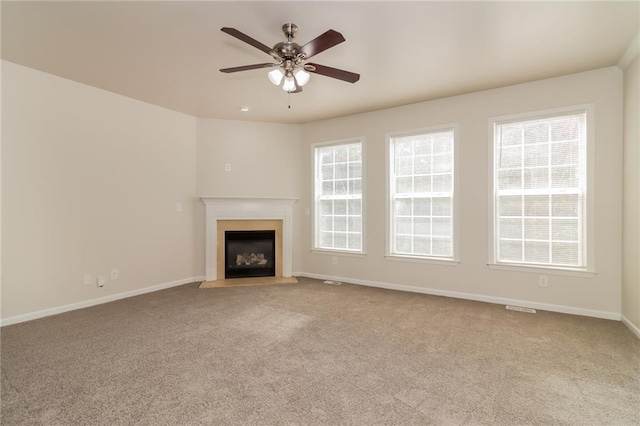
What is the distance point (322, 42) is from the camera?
2.12 m

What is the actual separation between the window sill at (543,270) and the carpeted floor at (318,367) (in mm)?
467

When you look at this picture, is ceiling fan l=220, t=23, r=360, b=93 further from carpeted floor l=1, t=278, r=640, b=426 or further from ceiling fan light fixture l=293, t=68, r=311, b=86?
carpeted floor l=1, t=278, r=640, b=426

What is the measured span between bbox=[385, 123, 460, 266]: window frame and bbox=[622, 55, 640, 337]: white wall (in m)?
1.59

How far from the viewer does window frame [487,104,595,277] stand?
326 cm

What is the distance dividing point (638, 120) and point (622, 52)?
694mm

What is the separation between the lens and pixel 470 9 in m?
2.27

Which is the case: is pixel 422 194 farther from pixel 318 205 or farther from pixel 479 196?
pixel 318 205

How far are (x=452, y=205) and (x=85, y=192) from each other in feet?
15.4

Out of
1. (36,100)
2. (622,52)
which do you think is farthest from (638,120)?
(36,100)

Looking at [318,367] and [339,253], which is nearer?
[318,367]

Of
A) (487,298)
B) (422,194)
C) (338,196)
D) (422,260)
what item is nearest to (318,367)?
(422,260)

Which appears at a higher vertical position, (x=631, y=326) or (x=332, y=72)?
(x=332, y=72)

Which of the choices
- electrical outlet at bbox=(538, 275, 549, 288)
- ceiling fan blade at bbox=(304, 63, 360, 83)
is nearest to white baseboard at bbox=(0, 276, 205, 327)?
ceiling fan blade at bbox=(304, 63, 360, 83)

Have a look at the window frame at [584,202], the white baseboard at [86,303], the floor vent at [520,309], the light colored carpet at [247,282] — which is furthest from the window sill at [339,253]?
the white baseboard at [86,303]
